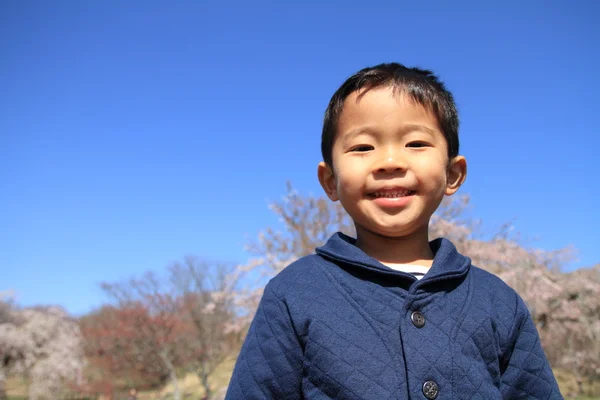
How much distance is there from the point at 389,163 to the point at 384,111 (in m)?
0.17

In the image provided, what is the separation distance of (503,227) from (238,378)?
12.9 meters

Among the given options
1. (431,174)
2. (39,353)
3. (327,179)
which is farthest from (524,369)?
(39,353)

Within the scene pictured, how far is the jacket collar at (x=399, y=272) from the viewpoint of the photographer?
1413 millimetres

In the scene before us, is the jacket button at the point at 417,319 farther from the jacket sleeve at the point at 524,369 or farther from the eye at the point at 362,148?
the eye at the point at 362,148

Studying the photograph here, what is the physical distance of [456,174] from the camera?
1.72 metres

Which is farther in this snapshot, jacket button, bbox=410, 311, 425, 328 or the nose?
the nose

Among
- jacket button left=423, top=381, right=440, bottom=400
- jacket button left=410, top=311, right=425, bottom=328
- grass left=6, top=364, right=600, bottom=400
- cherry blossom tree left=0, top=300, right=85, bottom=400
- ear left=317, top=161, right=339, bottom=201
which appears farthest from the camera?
grass left=6, top=364, right=600, bottom=400

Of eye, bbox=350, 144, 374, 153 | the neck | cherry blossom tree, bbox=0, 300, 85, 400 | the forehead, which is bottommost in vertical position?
the neck

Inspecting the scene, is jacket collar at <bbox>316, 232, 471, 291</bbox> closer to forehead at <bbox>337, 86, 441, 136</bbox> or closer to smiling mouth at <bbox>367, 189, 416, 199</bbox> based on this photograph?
smiling mouth at <bbox>367, 189, 416, 199</bbox>

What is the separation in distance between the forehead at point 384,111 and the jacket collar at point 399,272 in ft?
1.21

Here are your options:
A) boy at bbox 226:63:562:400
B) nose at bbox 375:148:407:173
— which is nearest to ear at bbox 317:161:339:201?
boy at bbox 226:63:562:400

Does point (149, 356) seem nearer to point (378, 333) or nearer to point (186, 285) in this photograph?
point (186, 285)

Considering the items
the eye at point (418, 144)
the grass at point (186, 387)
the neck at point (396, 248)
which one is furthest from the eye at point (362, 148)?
the grass at point (186, 387)

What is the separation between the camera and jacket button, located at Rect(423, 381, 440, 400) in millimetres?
1226
